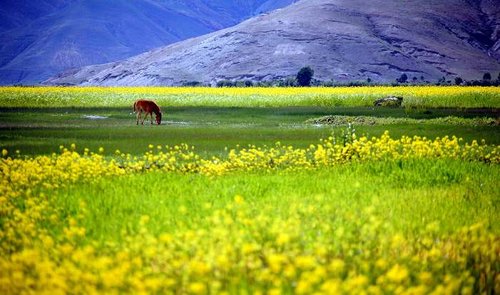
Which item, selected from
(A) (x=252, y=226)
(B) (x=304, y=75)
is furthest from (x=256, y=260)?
(B) (x=304, y=75)

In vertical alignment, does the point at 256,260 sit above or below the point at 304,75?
below

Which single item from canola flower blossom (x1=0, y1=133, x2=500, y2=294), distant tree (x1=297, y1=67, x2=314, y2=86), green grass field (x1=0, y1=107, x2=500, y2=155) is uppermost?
distant tree (x1=297, y1=67, x2=314, y2=86)

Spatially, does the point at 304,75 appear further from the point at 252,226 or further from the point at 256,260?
the point at 256,260

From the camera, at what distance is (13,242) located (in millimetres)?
9664

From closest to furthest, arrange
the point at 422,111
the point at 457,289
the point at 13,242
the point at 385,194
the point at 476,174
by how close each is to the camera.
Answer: the point at 457,289 < the point at 13,242 < the point at 385,194 < the point at 476,174 < the point at 422,111

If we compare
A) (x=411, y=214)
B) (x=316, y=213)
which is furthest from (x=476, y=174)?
(x=316, y=213)

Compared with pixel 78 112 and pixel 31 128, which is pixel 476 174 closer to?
pixel 31 128

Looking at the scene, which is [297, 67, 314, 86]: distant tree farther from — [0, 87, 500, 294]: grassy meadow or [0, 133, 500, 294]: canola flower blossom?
[0, 133, 500, 294]: canola flower blossom

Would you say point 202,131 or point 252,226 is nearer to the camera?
point 252,226

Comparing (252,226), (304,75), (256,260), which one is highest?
(304,75)

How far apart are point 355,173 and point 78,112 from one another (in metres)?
35.6

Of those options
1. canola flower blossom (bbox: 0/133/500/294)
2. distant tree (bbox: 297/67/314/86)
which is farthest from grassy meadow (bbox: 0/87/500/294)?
distant tree (bbox: 297/67/314/86)

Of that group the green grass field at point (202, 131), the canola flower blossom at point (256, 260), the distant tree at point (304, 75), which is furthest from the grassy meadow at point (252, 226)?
the distant tree at point (304, 75)

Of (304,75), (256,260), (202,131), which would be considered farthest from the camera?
(304,75)
